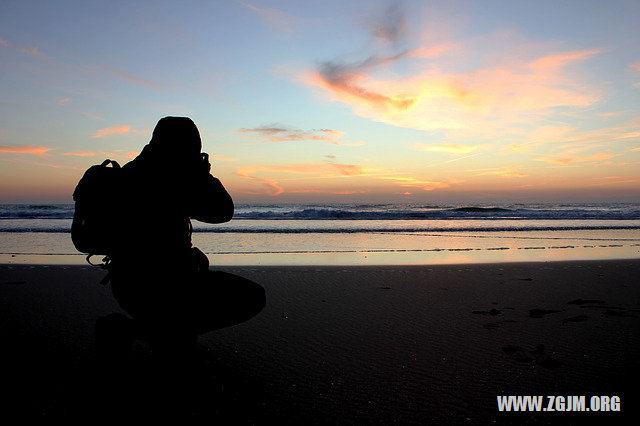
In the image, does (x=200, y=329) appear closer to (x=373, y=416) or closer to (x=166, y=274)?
(x=166, y=274)

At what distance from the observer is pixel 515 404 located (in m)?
2.58

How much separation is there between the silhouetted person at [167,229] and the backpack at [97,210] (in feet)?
0.14

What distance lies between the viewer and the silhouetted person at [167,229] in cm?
218

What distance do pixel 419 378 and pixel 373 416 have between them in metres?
0.65

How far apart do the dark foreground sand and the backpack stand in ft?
2.83

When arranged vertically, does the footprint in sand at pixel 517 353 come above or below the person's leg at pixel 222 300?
below

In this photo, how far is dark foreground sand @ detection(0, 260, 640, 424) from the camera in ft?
8.07

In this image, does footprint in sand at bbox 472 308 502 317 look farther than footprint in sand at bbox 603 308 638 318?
Yes

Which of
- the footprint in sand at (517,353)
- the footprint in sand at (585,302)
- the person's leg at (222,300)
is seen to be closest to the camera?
the person's leg at (222,300)

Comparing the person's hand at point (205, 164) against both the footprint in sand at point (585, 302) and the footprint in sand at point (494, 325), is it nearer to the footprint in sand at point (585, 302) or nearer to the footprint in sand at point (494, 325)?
the footprint in sand at point (494, 325)

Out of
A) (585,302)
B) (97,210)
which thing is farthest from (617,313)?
(97,210)

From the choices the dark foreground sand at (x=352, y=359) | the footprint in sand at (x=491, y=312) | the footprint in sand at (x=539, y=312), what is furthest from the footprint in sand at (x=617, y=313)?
the footprint in sand at (x=491, y=312)

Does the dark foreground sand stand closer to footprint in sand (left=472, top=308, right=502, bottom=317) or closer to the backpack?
footprint in sand (left=472, top=308, right=502, bottom=317)

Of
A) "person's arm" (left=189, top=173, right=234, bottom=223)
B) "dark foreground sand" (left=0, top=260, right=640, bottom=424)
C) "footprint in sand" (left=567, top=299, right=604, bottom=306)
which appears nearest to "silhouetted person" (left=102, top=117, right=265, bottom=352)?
"person's arm" (left=189, top=173, right=234, bottom=223)
